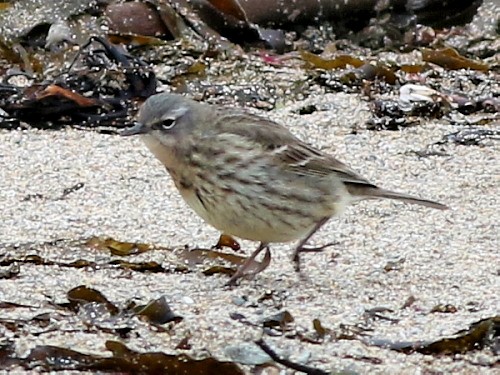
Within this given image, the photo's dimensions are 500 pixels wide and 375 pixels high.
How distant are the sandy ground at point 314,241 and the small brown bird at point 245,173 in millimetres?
257

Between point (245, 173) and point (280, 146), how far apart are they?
1.07ft

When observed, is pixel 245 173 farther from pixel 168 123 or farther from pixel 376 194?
pixel 376 194

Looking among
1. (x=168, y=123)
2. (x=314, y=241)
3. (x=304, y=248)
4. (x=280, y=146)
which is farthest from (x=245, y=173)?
(x=314, y=241)

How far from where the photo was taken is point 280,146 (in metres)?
5.84

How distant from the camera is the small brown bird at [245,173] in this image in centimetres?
548

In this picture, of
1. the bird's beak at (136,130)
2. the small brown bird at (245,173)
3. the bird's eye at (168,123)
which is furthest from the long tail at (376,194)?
the bird's beak at (136,130)

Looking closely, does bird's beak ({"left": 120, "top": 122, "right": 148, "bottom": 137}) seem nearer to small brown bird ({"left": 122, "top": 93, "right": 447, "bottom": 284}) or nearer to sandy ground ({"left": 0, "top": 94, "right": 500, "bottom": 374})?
small brown bird ({"left": 122, "top": 93, "right": 447, "bottom": 284})

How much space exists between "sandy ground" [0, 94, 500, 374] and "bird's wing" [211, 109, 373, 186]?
39 cm

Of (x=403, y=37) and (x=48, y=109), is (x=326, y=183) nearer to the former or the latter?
(x=48, y=109)

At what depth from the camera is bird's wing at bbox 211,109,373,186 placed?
5801 mm

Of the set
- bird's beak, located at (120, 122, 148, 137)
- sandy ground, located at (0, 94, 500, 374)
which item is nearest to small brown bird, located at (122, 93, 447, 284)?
bird's beak, located at (120, 122, 148, 137)

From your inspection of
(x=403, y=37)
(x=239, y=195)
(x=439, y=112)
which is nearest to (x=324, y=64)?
(x=439, y=112)

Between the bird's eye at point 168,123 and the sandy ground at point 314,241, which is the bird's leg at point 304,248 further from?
the bird's eye at point 168,123

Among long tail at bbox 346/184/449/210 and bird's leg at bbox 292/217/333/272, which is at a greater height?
long tail at bbox 346/184/449/210
